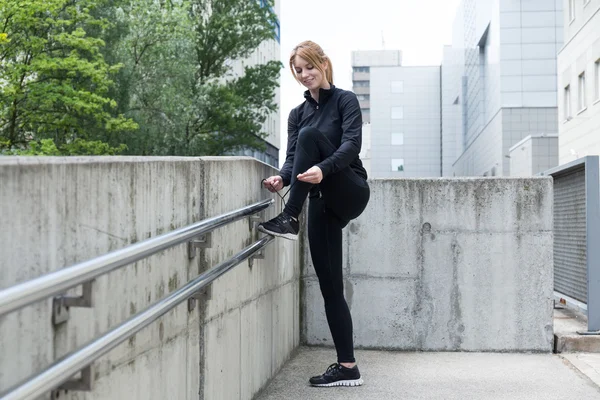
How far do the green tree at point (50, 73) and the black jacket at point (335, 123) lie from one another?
72.4ft

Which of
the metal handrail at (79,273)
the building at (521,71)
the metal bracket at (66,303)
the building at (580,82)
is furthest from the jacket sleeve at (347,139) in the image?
the building at (521,71)

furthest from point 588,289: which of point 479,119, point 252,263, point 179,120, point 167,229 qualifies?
point 479,119

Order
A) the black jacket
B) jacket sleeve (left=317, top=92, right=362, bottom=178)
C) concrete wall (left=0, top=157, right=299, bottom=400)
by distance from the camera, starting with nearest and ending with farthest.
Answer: concrete wall (left=0, top=157, right=299, bottom=400), jacket sleeve (left=317, top=92, right=362, bottom=178), the black jacket

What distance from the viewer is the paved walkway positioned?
454 centimetres

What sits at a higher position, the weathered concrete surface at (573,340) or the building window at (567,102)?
the building window at (567,102)

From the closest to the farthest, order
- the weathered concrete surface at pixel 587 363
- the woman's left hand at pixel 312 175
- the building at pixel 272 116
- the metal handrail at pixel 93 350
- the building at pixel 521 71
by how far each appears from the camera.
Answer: the metal handrail at pixel 93 350 → the woman's left hand at pixel 312 175 → the weathered concrete surface at pixel 587 363 → the building at pixel 521 71 → the building at pixel 272 116

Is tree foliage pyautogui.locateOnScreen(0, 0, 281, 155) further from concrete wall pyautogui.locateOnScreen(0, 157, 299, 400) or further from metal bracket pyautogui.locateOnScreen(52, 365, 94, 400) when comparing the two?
metal bracket pyautogui.locateOnScreen(52, 365, 94, 400)

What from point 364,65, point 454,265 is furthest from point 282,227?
point 364,65

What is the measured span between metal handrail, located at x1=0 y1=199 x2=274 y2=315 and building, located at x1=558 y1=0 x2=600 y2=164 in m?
26.3

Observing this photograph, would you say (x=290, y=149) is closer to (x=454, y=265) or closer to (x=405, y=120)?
(x=454, y=265)

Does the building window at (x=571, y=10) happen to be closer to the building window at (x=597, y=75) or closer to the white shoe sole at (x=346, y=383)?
the building window at (x=597, y=75)

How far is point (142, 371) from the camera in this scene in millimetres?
2705

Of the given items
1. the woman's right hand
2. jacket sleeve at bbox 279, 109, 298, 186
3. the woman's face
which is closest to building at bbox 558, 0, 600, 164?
jacket sleeve at bbox 279, 109, 298, 186

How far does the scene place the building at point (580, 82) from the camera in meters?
27.8
